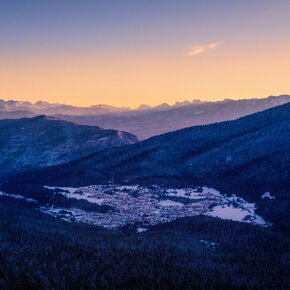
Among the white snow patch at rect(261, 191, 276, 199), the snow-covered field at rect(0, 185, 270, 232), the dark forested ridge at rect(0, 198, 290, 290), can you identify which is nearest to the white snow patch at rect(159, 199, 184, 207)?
the snow-covered field at rect(0, 185, 270, 232)

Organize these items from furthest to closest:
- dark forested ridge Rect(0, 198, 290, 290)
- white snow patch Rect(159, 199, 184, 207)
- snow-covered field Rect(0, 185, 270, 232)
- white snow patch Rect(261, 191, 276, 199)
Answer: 1. white snow patch Rect(159, 199, 184, 207)
2. white snow patch Rect(261, 191, 276, 199)
3. snow-covered field Rect(0, 185, 270, 232)
4. dark forested ridge Rect(0, 198, 290, 290)

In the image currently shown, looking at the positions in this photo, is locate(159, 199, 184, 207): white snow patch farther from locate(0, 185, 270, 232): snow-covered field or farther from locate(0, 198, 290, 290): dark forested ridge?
locate(0, 198, 290, 290): dark forested ridge

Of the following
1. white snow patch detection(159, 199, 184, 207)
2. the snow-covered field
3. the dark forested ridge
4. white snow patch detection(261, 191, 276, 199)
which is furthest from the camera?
white snow patch detection(159, 199, 184, 207)

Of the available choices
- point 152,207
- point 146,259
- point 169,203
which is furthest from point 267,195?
point 146,259

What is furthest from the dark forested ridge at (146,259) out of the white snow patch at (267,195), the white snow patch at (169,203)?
the white snow patch at (267,195)

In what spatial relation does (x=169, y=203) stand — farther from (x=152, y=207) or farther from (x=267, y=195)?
(x=267, y=195)

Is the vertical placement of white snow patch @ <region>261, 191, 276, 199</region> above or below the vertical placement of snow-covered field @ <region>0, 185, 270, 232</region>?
above

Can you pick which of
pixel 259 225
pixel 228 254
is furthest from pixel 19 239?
pixel 259 225
